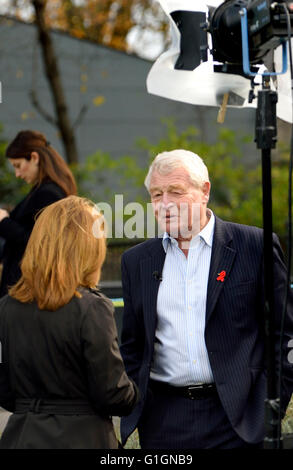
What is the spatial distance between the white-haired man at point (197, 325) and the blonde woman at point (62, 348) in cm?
28

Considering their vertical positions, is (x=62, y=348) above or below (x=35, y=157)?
below

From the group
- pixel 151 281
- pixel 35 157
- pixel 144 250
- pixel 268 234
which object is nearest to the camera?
pixel 268 234

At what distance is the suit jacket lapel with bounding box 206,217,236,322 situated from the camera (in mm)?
2723

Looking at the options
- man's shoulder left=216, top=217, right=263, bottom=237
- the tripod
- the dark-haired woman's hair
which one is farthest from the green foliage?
the tripod

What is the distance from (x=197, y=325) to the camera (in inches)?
108

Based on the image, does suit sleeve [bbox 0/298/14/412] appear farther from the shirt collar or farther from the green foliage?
the green foliage

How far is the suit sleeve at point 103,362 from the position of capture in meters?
2.39

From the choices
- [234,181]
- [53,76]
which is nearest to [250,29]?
[234,181]

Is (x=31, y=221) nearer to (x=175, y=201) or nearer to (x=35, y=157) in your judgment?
(x=35, y=157)

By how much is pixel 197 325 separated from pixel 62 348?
58 centimetres

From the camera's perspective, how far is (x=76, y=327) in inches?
94.3

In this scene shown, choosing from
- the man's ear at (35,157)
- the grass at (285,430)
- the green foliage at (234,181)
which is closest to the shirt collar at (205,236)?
the grass at (285,430)

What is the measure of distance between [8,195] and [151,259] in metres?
8.65
